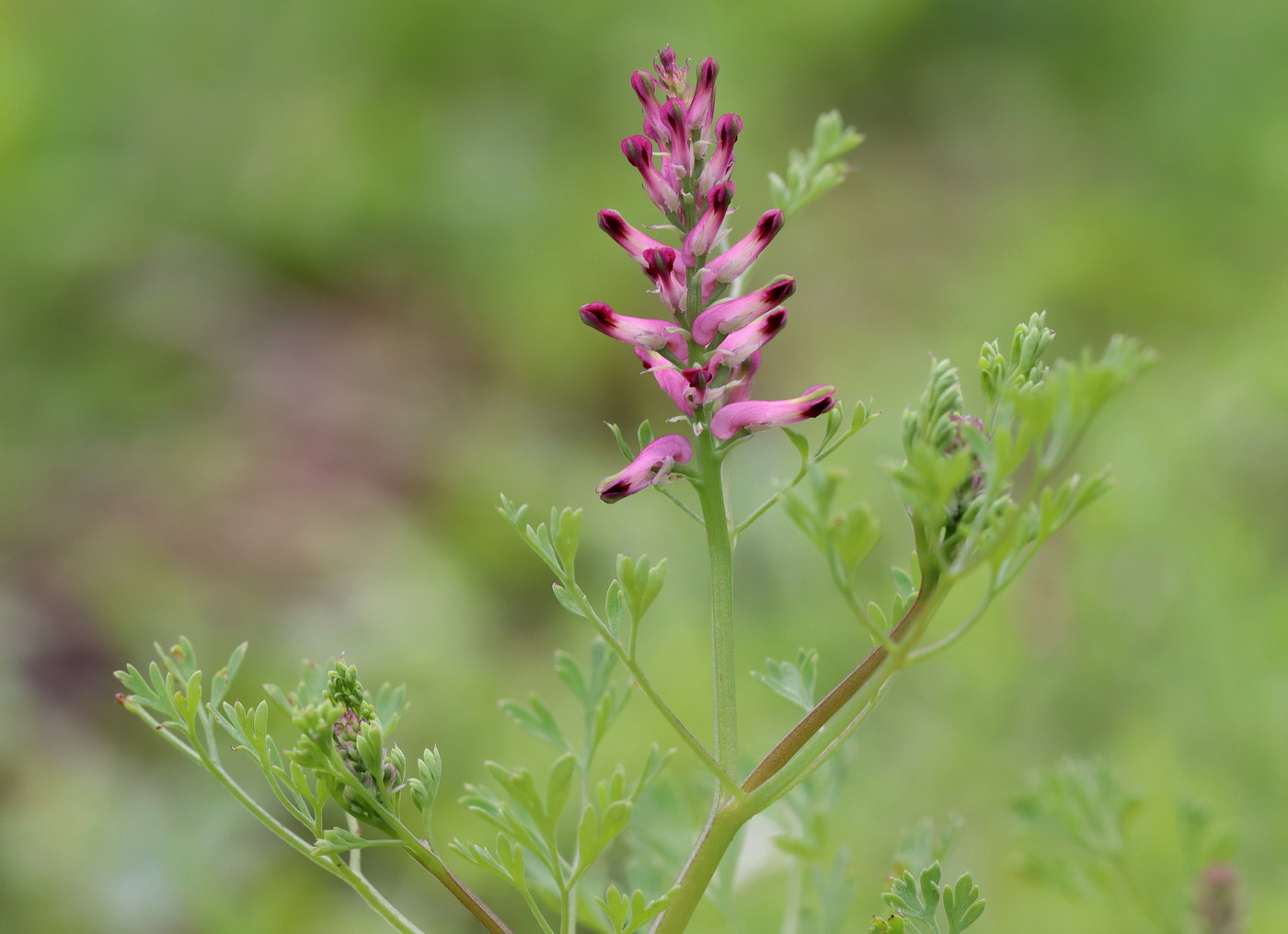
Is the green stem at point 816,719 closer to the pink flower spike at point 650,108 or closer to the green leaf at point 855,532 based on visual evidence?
the green leaf at point 855,532

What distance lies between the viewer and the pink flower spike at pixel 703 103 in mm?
1090

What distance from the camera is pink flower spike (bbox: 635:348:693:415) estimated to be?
104cm

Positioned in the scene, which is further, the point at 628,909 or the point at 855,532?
the point at 628,909

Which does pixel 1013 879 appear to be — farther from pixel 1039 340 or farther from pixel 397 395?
pixel 397 395

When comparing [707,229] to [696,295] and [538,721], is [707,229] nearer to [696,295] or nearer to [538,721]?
[696,295]

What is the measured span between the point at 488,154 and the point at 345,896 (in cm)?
374

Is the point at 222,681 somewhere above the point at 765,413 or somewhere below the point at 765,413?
below

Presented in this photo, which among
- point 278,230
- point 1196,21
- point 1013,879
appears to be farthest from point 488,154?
point 1013,879

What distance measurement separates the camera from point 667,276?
104 cm

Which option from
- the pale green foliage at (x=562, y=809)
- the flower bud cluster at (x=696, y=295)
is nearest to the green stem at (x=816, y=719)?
the pale green foliage at (x=562, y=809)

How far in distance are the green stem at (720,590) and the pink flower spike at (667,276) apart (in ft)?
0.41

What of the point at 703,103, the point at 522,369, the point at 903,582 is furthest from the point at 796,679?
the point at 522,369

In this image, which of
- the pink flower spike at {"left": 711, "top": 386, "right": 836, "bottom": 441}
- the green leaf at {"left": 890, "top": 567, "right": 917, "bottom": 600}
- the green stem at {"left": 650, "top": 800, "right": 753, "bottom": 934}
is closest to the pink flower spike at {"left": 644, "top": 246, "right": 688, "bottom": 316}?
the pink flower spike at {"left": 711, "top": 386, "right": 836, "bottom": 441}

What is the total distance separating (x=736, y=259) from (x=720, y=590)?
0.31m
